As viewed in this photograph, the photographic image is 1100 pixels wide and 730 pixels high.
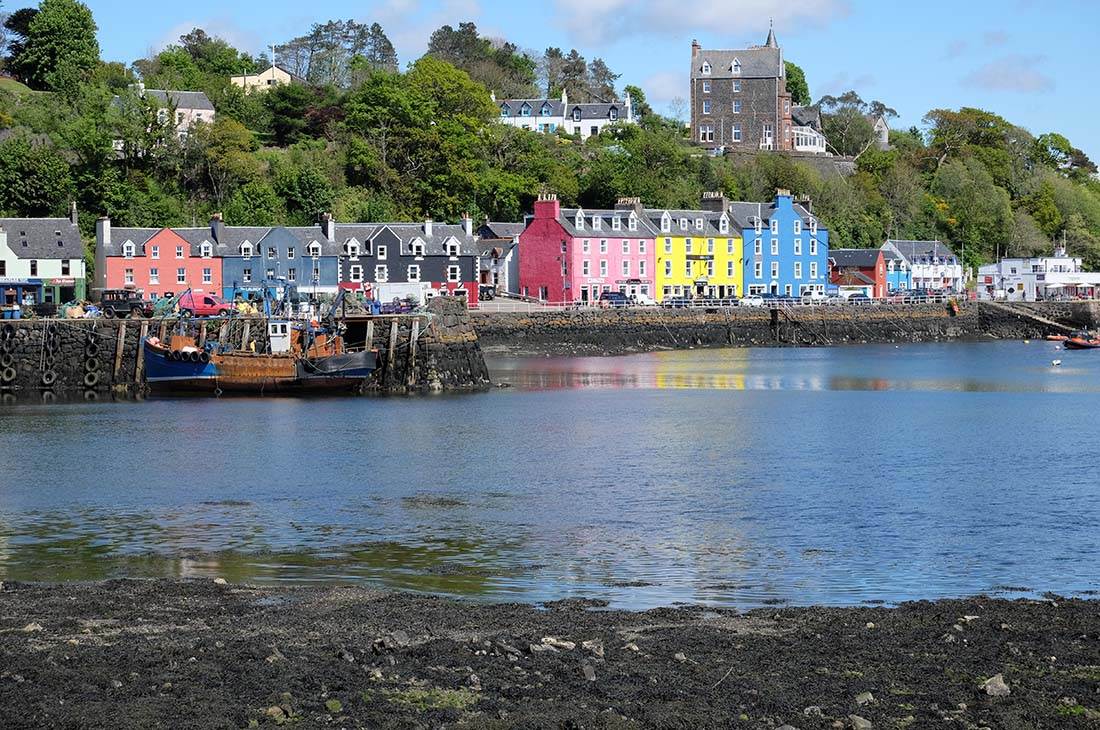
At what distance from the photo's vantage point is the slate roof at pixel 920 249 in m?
111

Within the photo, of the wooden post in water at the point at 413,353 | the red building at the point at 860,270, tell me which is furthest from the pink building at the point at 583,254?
the wooden post in water at the point at 413,353

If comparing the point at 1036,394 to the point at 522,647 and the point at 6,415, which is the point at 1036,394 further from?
the point at 522,647

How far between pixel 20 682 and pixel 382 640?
349 cm

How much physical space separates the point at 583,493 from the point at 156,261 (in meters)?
51.9

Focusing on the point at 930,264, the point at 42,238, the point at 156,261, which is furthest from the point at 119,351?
the point at 930,264

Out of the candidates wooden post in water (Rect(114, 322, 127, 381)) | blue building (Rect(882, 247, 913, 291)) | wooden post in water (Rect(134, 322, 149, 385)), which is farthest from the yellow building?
wooden post in water (Rect(114, 322, 127, 381))

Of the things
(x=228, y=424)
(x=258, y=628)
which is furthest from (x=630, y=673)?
(x=228, y=424)

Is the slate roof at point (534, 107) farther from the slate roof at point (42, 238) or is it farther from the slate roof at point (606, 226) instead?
the slate roof at point (42, 238)

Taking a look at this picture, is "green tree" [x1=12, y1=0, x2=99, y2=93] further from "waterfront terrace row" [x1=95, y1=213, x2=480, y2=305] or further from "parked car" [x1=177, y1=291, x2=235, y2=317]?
"parked car" [x1=177, y1=291, x2=235, y2=317]

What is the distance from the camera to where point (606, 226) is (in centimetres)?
8888

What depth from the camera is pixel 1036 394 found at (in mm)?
53188

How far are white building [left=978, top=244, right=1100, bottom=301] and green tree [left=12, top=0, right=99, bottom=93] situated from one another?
65.6m

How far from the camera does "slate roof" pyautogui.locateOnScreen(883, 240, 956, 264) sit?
4358 inches

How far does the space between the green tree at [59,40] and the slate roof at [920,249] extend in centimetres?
5855
